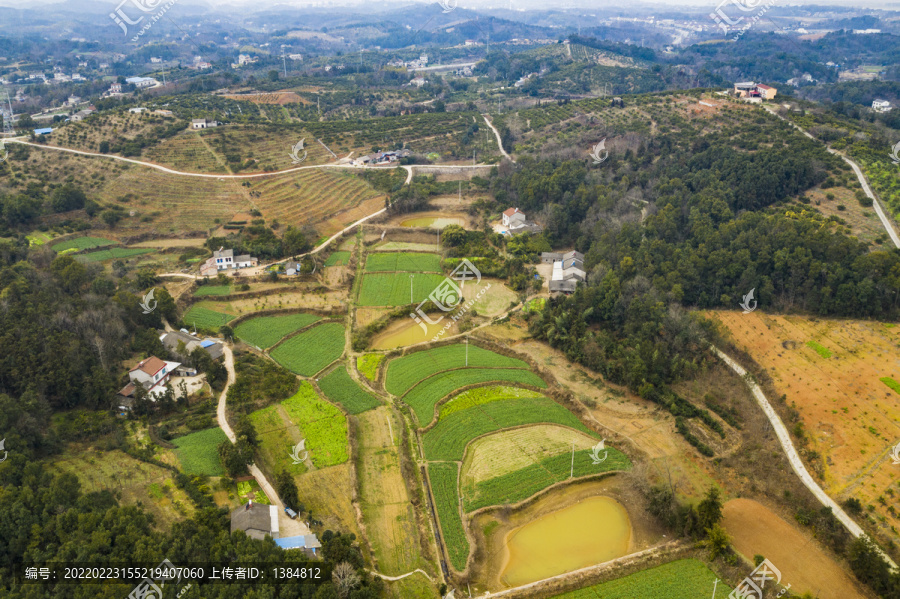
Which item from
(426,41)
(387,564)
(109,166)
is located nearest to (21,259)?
(109,166)

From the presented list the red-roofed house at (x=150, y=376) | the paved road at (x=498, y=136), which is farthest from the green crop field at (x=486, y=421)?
the paved road at (x=498, y=136)

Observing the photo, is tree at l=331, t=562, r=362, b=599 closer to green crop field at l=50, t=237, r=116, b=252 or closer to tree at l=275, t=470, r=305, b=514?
tree at l=275, t=470, r=305, b=514

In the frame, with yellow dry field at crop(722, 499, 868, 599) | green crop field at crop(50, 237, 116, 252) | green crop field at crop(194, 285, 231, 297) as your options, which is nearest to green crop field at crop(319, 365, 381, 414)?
green crop field at crop(194, 285, 231, 297)

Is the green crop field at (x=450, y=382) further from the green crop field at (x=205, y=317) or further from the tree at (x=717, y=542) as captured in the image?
the green crop field at (x=205, y=317)

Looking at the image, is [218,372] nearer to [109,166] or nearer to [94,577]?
[94,577]

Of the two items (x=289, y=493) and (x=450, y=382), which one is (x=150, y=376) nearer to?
(x=289, y=493)

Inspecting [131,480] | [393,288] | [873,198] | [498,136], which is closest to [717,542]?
[131,480]
